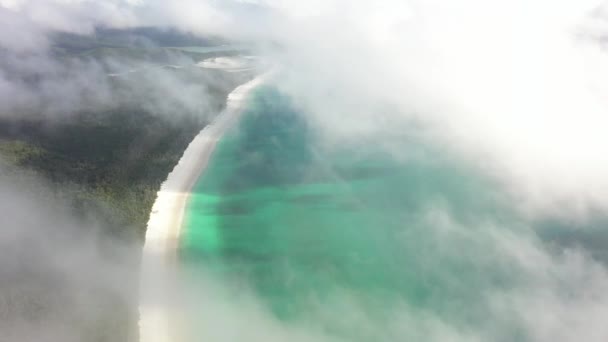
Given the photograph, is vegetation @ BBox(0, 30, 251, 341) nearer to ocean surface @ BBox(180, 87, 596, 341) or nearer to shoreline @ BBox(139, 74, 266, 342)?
shoreline @ BBox(139, 74, 266, 342)

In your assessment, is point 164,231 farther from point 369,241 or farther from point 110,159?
point 369,241

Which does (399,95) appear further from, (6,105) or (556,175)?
(6,105)

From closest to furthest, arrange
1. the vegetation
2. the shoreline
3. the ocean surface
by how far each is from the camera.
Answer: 1. the vegetation
2. the shoreline
3. the ocean surface

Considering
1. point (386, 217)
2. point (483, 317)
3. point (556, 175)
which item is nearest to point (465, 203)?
point (386, 217)

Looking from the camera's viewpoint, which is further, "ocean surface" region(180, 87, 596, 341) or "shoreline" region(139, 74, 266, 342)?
"ocean surface" region(180, 87, 596, 341)

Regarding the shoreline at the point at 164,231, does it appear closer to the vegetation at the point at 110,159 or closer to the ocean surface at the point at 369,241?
the vegetation at the point at 110,159

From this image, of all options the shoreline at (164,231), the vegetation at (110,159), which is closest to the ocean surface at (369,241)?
the shoreline at (164,231)

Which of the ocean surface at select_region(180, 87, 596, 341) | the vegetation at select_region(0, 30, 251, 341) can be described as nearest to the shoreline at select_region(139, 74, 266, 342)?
the vegetation at select_region(0, 30, 251, 341)
